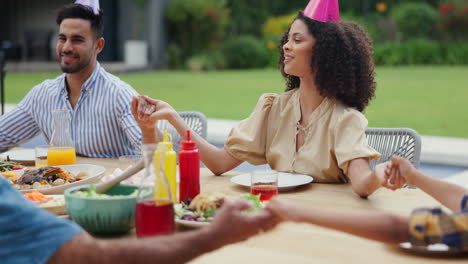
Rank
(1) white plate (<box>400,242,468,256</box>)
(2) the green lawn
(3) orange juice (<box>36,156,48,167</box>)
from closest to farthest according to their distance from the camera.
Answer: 1. (1) white plate (<box>400,242,468,256</box>)
2. (3) orange juice (<box>36,156,48,167</box>)
3. (2) the green lawn

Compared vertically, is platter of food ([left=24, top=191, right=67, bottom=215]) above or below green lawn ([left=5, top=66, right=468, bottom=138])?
above

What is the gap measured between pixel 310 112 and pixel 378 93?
11435 mm

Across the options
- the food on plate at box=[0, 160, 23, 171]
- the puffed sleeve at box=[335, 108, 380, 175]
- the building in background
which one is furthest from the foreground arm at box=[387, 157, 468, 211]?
the building in background

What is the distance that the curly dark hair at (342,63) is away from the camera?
2406 mm

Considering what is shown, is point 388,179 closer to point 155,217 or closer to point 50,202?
point 155,217

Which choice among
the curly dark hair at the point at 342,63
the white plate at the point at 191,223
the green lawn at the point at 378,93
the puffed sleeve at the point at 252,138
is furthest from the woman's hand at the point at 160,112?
the green lawn at the point at 378,93

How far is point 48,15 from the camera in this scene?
2209 cm

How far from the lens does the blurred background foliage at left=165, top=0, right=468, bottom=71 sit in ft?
72.2

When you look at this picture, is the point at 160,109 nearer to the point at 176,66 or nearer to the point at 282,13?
the point at 176,66

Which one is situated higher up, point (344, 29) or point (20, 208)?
point (344, 29)

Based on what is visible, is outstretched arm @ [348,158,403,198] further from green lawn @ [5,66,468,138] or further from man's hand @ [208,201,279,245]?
green lawn @ [5,66,468,138]

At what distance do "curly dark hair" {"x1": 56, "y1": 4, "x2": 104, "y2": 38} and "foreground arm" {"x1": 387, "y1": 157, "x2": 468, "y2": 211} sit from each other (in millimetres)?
1859

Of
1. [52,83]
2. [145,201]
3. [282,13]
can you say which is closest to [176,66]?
[282,13]

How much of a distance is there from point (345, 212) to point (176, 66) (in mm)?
20621
